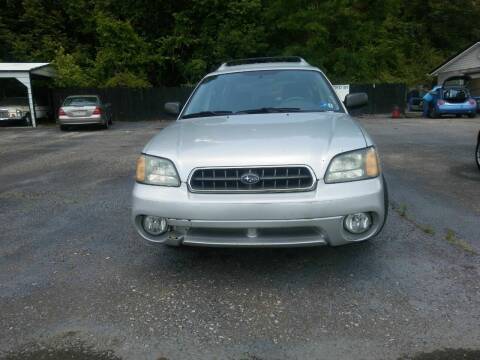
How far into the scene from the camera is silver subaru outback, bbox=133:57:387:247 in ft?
9.84

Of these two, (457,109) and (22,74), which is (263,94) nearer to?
(457,109)

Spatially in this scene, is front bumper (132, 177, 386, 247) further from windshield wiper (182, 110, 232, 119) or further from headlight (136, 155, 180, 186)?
windshield wiper (182, 110, 232, 119)

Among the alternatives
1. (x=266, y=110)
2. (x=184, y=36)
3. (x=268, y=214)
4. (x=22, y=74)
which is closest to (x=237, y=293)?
(x=268, y=214)

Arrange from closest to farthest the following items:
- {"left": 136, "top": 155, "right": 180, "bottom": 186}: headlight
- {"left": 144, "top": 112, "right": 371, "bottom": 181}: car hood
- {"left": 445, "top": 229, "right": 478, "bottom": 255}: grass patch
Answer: {"left": 144, "top": 112, "right": 371, "bottom": 181}: car hood
{"left": 136, "top": 155, "right": 180, "bottom": 186}: headlight
{"left": 445, "top": 229, "right": 478, "bottom": 255}: grass patch

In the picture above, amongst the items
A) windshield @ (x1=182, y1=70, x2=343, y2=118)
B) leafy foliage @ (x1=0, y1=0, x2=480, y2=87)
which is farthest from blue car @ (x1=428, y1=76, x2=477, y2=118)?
windshield @ (x1=182, y1=70, x2=343, y2=118)

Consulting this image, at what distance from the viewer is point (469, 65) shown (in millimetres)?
28953

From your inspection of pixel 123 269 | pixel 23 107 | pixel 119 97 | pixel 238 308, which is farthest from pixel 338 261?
pixel 119 97

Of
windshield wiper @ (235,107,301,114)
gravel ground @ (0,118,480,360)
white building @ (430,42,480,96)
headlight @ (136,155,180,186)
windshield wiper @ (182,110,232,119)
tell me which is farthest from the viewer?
white building @ (430,42,480,96)

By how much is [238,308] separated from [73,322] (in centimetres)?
108

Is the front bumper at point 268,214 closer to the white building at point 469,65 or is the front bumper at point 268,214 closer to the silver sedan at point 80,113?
the silver sedan at point 80,113

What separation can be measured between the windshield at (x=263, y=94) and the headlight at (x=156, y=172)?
46.6 inches


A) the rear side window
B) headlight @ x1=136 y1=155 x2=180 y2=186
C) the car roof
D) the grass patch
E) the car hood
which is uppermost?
the car roof

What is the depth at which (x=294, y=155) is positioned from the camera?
3.09m

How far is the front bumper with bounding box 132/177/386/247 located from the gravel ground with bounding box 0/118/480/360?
418mm
